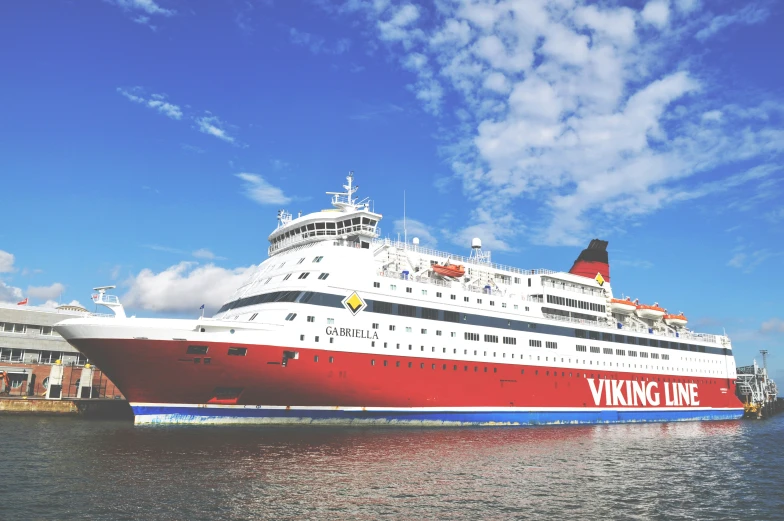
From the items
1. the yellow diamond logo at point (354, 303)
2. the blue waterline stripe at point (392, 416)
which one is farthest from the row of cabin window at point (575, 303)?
Answer: the yellow diamond logo at point (354, 303)

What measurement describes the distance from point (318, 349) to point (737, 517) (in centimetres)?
1988

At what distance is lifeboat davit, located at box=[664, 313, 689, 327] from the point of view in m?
54.1

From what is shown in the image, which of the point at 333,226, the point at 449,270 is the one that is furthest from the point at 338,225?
the point at 449,270

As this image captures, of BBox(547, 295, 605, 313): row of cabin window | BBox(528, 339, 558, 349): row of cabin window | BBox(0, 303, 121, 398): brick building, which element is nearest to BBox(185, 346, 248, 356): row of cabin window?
BBox(528, 339, 558, 349): row of cabin window

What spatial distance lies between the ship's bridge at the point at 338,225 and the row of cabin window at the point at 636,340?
19.5m

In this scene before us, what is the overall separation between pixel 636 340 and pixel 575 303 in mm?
7791

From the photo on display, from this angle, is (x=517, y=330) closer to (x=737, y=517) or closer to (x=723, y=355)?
(x=737, y=517)

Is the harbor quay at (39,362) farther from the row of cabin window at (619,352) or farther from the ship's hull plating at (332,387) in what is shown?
the row of cabin window at (619,352)

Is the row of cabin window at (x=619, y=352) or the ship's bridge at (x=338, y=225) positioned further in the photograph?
the row of cabin window at (x=619, y=352)

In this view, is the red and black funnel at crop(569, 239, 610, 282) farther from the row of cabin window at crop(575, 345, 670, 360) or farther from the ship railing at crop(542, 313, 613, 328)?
the row of cabin window at crop(575, 345, 670, 360)

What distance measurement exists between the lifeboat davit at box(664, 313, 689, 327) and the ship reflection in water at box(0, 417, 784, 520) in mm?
24152

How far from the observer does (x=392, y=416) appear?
32.2 meters

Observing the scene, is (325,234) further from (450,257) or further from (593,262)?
(593,262)

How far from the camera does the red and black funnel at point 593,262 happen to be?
49312 mm
